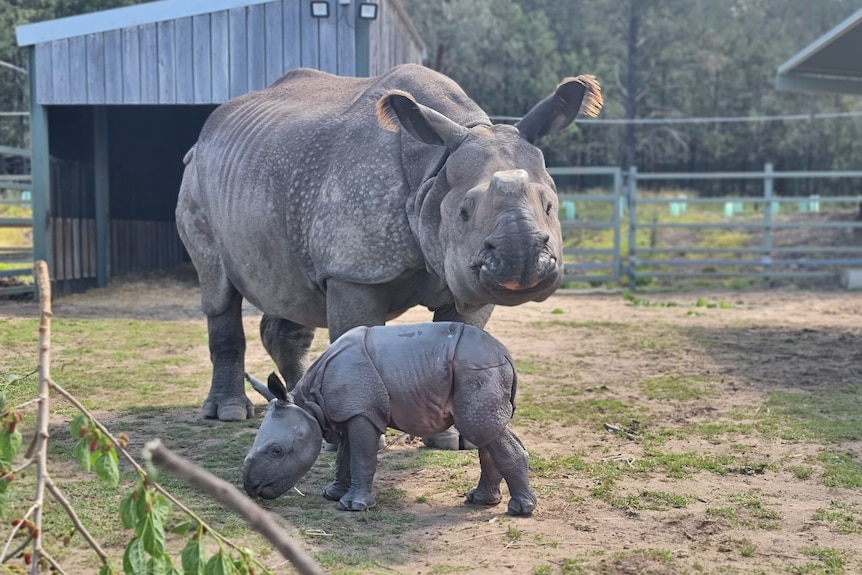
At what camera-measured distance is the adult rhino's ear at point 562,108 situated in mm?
4918

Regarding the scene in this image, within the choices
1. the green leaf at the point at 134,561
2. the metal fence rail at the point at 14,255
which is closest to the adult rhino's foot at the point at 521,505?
the green leaf at the point at 134,561

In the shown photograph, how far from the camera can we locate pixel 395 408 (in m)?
4.40

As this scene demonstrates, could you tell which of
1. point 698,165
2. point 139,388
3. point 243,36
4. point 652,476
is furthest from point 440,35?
point 652,476

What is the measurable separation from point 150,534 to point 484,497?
235 centimetres

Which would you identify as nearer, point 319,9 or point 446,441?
point 446,441

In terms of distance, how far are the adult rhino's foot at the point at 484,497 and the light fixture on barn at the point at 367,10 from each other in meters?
8.85

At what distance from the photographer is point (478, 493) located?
4.51 meters

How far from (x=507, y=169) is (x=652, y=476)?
1654 millimetres

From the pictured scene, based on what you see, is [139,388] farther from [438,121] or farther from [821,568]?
[821,568]

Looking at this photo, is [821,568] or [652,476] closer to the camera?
[821,568]

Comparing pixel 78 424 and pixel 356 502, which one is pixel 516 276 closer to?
pixel 356 502

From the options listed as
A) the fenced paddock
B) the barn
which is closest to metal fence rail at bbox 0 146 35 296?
the barn

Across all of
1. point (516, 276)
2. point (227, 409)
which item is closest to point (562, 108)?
point (516, 276)

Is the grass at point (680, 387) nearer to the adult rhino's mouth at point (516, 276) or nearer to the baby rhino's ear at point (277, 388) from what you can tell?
the adult rhino's mouth at point (516, 276)
